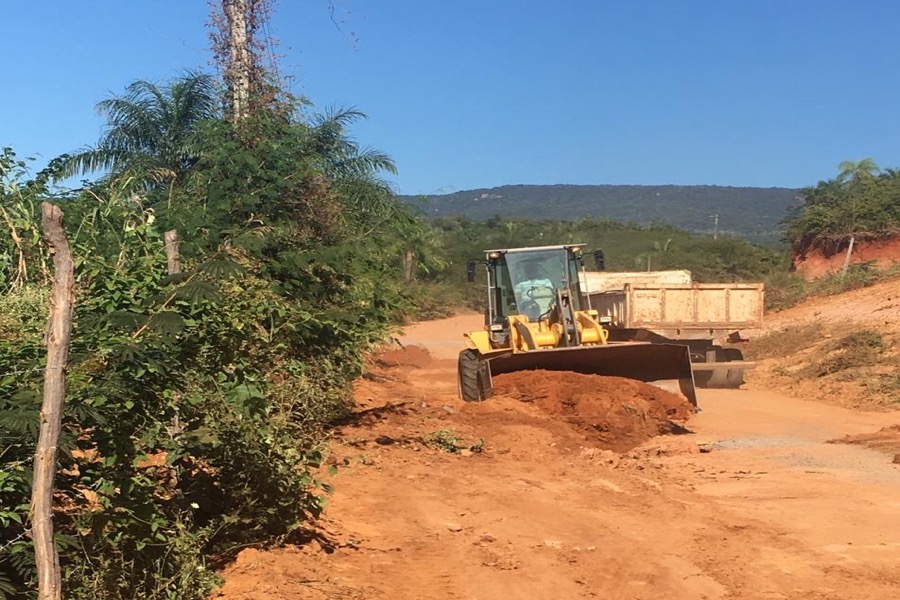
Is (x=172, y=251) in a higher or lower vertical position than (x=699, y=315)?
higher

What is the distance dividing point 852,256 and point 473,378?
31.0 m

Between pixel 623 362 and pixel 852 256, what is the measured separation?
30347 mm

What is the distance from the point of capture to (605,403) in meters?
11.7

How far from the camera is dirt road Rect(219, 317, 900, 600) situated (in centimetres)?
564

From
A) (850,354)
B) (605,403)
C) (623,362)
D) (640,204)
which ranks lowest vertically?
(850,354)

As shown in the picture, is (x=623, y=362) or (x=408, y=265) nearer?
(x=623, y=362)

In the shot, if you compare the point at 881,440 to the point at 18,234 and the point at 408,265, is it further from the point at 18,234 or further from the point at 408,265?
the point at 408,265

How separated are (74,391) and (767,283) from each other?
1345 inches

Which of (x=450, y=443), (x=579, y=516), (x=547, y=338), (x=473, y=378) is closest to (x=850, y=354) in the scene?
(x=547, y=338)

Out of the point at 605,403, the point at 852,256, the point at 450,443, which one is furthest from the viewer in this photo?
the point at 852,256

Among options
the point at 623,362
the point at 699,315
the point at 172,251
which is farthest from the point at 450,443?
the point at 699,315

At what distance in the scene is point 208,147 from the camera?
11.6m

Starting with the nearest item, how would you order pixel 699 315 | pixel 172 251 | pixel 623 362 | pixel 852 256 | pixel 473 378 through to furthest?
pixel 172 251, pixel 623 362, pixel 473 378, pixel 699 315, pixel 852 256

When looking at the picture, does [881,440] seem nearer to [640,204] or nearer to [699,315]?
[699,315]
